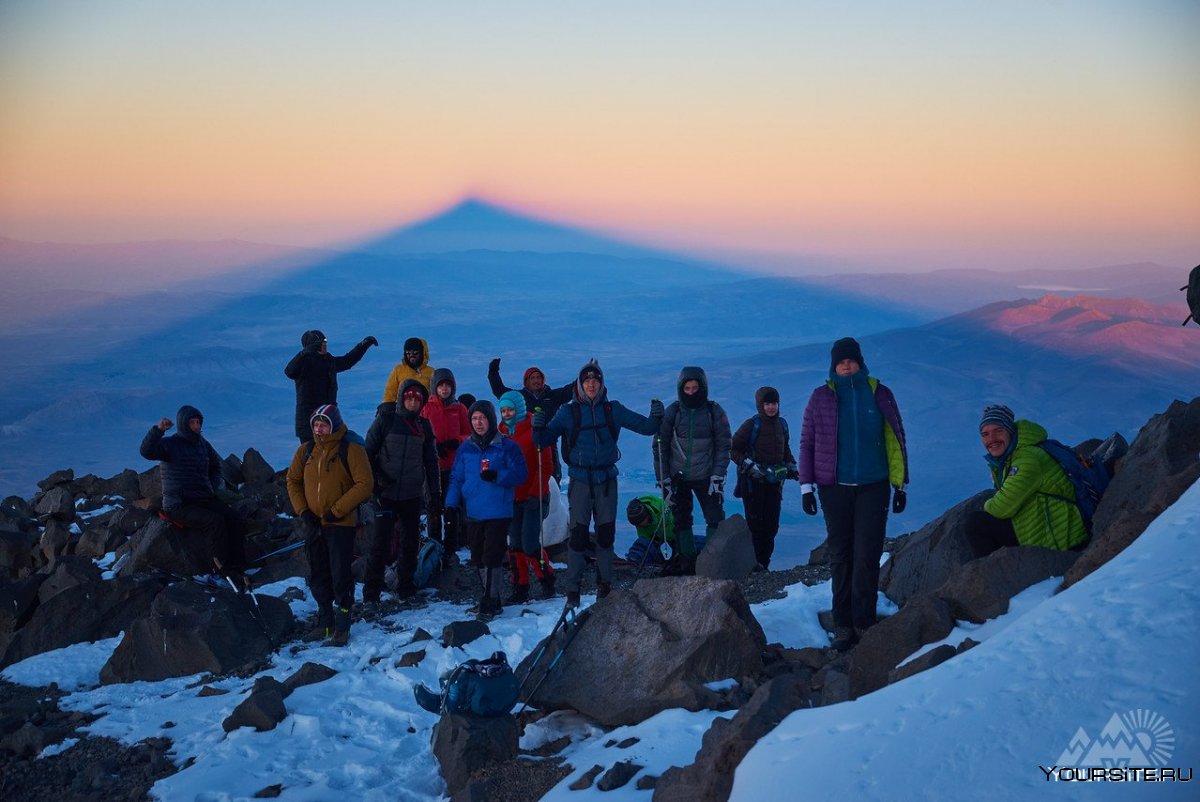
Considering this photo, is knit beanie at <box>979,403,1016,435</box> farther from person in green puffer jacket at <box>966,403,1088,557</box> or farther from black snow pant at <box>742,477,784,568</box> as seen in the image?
black snow pant at <box>742,477,784,568</box>

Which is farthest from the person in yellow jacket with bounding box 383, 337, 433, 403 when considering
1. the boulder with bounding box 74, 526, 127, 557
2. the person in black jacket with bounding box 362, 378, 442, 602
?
the boulder with bounding box 74, 526, 127, 557

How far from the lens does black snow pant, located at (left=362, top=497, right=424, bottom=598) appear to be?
895cm

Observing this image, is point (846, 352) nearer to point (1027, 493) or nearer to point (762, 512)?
point (1027, 493)

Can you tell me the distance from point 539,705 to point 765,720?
233cm

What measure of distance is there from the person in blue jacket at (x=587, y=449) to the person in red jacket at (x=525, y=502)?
2.09ft

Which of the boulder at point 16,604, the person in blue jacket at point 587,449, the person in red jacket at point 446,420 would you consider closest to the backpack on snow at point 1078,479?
the person in blue jacket at point 587,449

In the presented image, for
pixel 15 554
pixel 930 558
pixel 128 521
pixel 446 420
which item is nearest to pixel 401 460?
pixel 446 420

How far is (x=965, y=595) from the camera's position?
554 centimetres

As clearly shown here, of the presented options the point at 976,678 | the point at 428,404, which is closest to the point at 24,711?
the point at 428,404

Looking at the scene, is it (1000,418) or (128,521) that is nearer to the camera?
(1000,418)

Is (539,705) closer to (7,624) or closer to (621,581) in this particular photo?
(621,581)

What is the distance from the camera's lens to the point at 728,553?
9578 mm

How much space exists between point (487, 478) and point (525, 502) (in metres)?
0.95

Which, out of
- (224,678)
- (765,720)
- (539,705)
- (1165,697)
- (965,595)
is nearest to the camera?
(1165,697)
